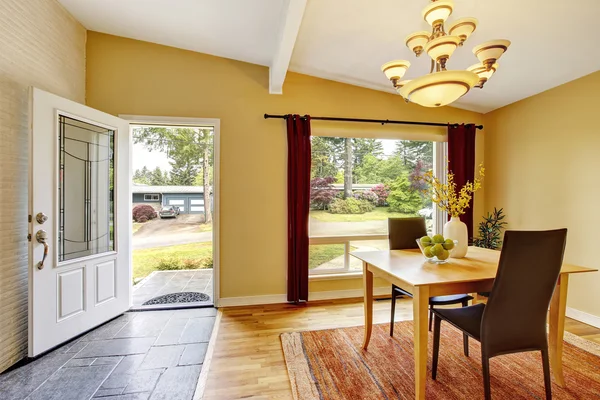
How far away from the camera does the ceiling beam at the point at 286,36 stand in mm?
1981

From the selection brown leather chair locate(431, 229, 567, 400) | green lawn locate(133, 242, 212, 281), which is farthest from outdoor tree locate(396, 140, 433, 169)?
green lawn locate(133, 242, 212, 281)

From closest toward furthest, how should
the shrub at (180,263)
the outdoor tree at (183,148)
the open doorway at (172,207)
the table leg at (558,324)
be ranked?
1. the table leg at (558,324)
2. the open doorway at (172,207)
3. the outdoor tree at (183,148)
4. the shrub at (180,263)

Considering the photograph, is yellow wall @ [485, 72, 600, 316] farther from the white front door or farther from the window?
the white front door

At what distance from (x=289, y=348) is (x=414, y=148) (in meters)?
2.83

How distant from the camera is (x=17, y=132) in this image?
2.16 metres

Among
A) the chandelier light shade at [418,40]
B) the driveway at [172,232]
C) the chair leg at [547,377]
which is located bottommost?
the chair leg at [547,377]

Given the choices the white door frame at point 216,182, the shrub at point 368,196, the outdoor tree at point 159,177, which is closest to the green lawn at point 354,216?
the shrub at point 368,196

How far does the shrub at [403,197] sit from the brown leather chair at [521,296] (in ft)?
7.07

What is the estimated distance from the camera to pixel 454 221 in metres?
2.20

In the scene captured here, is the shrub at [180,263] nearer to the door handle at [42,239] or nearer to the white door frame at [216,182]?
the white door frame at [216,182]

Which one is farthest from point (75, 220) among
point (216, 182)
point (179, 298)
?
point (179, 298)

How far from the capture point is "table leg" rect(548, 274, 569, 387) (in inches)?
72.7

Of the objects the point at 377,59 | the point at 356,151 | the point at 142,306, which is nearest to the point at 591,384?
the point at 356,151

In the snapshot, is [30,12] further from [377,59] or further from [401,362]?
[401,362]
